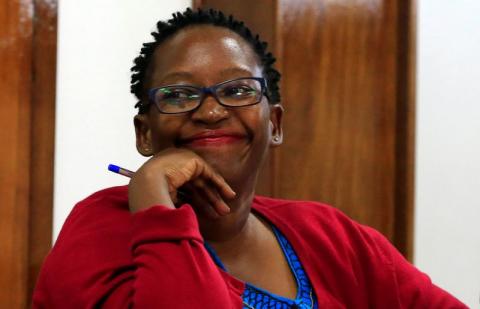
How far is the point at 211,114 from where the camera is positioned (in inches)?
37.9

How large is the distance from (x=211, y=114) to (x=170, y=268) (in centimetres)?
29

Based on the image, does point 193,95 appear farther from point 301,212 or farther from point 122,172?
point 301,212

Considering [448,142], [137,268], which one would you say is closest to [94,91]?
[137,268]

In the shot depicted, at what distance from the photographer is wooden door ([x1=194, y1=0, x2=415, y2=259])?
60.3 inches

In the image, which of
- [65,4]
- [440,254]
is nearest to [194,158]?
[65,4]

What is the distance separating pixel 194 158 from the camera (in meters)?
0.94

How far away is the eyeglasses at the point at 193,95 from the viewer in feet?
3.18

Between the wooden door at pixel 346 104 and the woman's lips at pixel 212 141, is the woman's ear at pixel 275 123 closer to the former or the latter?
the woman's lips at pixel 212 141

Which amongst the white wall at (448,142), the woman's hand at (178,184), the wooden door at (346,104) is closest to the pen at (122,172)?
the woman's hand at (178,184)

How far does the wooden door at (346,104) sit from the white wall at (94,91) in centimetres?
27

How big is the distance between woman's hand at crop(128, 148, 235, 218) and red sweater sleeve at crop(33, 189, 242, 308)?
0.12 ft

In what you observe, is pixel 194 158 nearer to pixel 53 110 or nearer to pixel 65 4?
pixel 53 110

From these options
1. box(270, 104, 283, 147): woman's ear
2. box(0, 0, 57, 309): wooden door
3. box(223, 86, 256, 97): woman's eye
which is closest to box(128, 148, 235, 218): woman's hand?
box(223, 86, 256, 97): woman's eye

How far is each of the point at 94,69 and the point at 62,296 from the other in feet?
3.00
